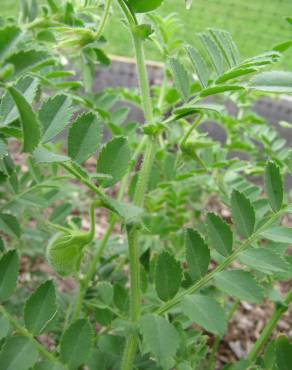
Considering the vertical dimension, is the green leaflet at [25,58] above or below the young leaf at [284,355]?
above

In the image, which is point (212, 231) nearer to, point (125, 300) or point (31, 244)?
point (125, 300)

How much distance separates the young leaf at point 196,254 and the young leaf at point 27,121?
217 mm

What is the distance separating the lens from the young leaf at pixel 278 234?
51cm

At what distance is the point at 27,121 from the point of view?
1.19ft

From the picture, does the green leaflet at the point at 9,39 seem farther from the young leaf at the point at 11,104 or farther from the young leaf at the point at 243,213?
the young leaf at the point at 243,213

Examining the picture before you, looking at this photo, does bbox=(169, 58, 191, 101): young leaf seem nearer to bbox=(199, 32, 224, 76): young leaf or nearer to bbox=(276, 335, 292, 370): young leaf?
bbox=(199, 32, 224, 76): young leaf

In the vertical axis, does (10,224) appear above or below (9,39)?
below

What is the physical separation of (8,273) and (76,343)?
100mm

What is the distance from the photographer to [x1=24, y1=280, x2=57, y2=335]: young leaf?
0.51 m

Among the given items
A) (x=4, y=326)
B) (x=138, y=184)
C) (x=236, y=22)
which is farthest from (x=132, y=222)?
(x=236, y=22)

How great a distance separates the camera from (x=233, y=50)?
55 centimetres

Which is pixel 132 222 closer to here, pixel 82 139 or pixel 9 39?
pixel 82 139

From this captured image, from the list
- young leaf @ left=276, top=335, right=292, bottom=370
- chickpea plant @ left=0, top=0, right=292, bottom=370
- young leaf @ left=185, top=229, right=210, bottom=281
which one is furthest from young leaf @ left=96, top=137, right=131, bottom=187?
young leaf @ left=276, top=335, right=292, bottom=370

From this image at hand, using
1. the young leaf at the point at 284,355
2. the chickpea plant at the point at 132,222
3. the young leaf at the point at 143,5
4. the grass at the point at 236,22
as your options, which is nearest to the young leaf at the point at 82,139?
the chickpea plant at the point at 132,222
